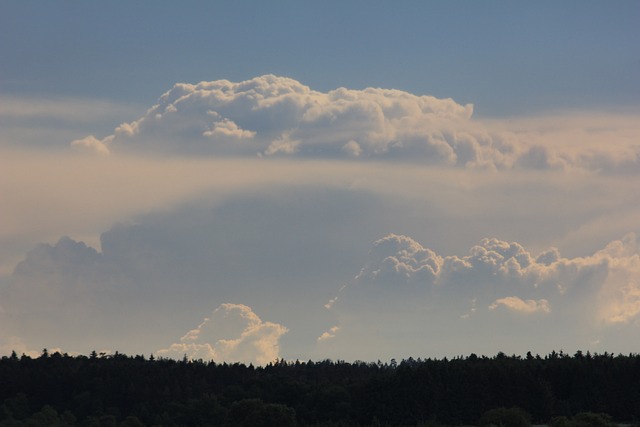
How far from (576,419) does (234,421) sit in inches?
2523

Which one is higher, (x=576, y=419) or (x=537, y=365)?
(x=537, y=365)

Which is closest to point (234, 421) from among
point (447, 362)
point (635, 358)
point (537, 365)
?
point (447, 362)

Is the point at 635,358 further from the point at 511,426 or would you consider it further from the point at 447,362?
the point at 511,426

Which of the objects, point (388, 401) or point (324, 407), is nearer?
point (388, 401)

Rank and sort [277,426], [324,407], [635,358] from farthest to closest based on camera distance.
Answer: [324,407] < [635,358] < [277,426]

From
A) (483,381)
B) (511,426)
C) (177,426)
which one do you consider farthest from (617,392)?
(177,426)

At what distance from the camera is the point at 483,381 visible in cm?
17188

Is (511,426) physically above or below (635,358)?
below

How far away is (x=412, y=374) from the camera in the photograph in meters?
178

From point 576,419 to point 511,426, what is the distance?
9.88m

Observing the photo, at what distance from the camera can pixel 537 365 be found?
589ft

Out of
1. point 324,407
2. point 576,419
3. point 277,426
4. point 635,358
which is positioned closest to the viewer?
point 576,419

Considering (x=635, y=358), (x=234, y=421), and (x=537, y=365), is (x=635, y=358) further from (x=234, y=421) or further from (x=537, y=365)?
(x=234, y=421)

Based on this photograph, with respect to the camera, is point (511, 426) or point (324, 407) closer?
point (511, 426)
